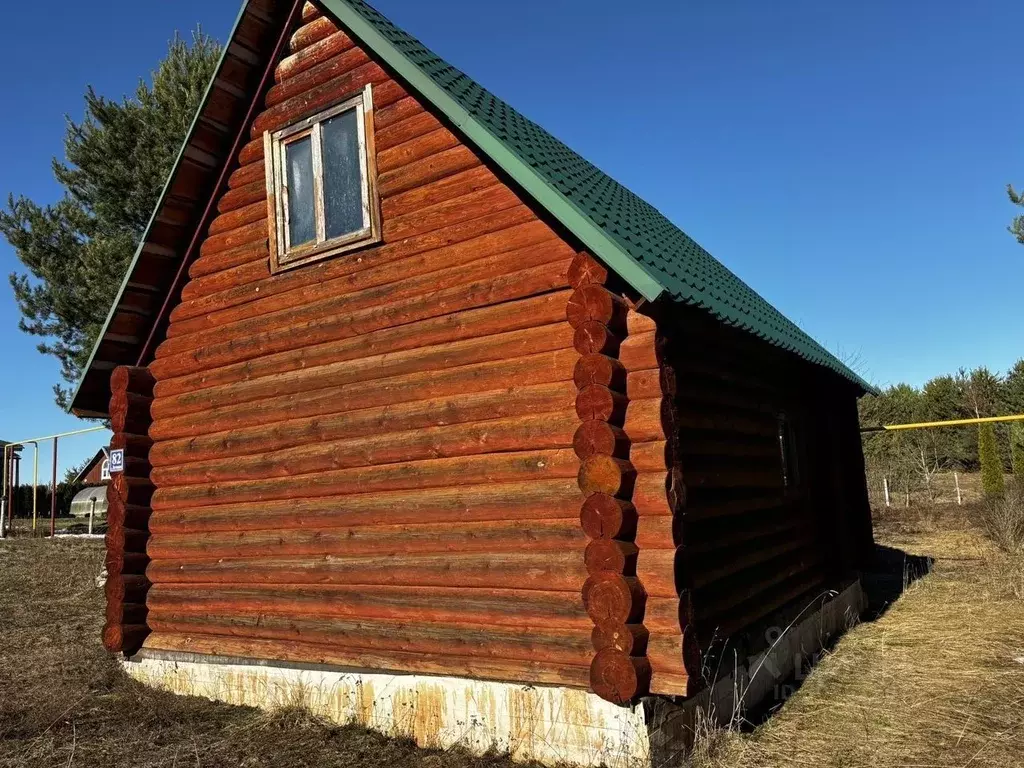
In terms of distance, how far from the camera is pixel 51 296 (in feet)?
70.6

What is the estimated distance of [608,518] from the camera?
5457 millimetres

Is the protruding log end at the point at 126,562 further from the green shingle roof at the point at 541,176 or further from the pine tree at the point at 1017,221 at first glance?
the pine tree at the point at 1017,221

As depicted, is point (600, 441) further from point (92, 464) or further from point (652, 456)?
point (92, 464)

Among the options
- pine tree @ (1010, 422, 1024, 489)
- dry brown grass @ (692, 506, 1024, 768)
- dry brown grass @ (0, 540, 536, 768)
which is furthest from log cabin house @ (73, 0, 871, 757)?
pine tree @ (1010, 422, 1024, 489)

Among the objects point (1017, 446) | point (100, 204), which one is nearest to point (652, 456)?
point (100, 204)

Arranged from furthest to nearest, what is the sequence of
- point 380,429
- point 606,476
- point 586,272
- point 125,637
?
1. point 125,637
2. point 380,429
3. point 586,272
4. point 606,476

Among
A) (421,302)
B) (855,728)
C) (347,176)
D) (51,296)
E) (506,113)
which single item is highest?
(51,296)

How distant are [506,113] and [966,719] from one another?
7.16 meters

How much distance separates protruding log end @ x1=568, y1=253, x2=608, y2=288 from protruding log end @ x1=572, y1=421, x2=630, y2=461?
3.48ft

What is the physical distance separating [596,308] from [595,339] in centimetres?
23

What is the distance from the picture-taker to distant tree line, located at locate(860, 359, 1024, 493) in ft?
96.3

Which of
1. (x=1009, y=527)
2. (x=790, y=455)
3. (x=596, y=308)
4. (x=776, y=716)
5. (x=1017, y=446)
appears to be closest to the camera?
(x=596, y=308)

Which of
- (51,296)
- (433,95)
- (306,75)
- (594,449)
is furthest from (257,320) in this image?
(51,296)

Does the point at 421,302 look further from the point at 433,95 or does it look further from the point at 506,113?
the point at 506,113
